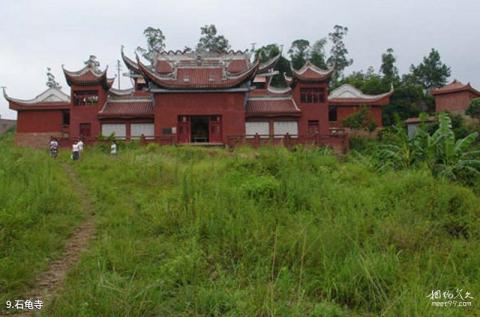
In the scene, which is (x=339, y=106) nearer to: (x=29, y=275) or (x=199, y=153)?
(x=199, y=153)

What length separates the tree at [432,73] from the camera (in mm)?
56844

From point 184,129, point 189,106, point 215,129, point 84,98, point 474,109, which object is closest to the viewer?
point 189,106

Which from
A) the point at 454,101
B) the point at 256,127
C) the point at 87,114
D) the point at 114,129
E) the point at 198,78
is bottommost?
the point at 256,127

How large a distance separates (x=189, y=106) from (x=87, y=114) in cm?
775

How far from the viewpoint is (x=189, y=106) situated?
27062 millimetres

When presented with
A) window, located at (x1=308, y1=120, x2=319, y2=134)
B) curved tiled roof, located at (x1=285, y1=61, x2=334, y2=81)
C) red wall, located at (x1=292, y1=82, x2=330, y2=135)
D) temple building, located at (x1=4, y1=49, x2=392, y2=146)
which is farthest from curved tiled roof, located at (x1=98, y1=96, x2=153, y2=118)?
window, located at (x1=308, y1=120, x2=319, y2=134)

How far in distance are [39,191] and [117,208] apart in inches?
71.6

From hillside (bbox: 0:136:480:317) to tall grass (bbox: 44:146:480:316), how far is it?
21mm

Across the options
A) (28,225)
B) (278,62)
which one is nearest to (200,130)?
(28,225)

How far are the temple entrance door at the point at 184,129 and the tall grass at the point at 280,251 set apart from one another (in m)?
17.3

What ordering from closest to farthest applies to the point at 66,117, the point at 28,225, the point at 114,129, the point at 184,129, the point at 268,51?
1. the point at 28,225
2. the point at 184,129
3. the point at 114,129
4. the point at 66,117
5. the point at 268,51

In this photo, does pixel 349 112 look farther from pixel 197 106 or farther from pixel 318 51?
pixel 318 51

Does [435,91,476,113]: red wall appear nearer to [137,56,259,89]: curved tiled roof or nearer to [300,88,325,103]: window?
[300,88,325,103]: window

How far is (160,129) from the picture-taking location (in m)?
27.3
